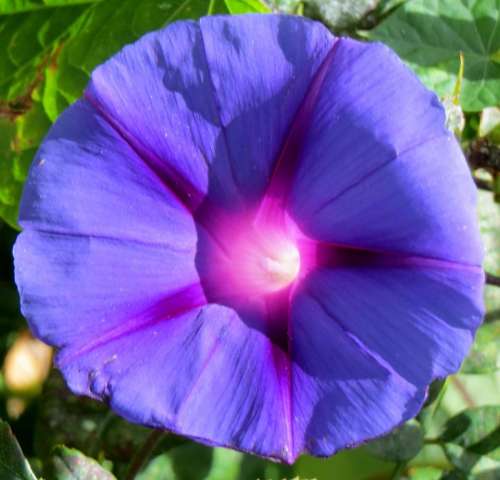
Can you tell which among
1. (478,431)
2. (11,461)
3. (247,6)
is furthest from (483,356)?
(11,461)

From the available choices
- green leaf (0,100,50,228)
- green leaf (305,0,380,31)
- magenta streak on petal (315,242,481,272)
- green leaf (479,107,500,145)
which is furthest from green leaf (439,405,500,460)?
green leaf (0,100,50,228)

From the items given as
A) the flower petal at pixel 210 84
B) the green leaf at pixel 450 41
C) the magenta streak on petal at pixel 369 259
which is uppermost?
the flower petal at pixel 210 84

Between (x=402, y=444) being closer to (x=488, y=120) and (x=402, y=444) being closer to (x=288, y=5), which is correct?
(x=488, y=120)

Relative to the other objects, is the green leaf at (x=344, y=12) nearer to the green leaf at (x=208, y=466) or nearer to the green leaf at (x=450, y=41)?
the green leaf at (x=450, y=41)

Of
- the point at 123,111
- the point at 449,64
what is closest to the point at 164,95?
the point at 123,111

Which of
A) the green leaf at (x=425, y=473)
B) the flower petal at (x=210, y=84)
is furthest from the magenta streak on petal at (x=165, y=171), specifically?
the green leaf at (x=425, y=473)

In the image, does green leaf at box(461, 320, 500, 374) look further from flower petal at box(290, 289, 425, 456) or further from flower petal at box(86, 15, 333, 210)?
flower petal at box(86, 15, 333, 210)
